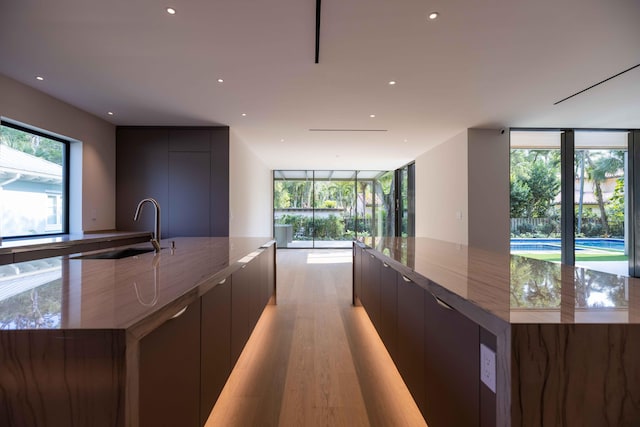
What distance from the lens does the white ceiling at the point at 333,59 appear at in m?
2.21

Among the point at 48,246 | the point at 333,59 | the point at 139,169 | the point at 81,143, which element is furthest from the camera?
the point at 139,169

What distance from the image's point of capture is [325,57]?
2840 mm

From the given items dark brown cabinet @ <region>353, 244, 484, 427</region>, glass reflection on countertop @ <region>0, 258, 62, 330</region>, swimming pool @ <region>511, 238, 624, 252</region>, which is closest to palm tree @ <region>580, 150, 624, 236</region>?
swimming pool @ <region>511, 238, 624, 252</region>

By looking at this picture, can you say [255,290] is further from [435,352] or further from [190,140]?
[190,140]

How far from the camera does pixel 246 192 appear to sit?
6.62 m

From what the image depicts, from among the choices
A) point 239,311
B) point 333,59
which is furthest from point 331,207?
point 239,311

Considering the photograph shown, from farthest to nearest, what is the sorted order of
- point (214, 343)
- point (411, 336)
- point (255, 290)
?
1. point (255, 290)
2. point (411, 336)
3. point (214, 343)

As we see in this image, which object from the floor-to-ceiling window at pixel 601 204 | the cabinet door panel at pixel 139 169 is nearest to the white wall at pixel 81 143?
the cabinet door panel at pixel 139 169

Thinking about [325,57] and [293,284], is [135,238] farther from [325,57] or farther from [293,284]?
[325,57]

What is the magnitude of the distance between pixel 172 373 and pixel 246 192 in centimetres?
585

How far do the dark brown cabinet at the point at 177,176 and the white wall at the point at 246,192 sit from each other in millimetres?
206

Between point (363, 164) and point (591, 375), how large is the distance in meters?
8.26

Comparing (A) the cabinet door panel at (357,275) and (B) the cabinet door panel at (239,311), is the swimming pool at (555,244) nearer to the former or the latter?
(A) the cabinet door panel at (357,275)

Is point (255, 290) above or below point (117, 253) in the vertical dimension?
below
